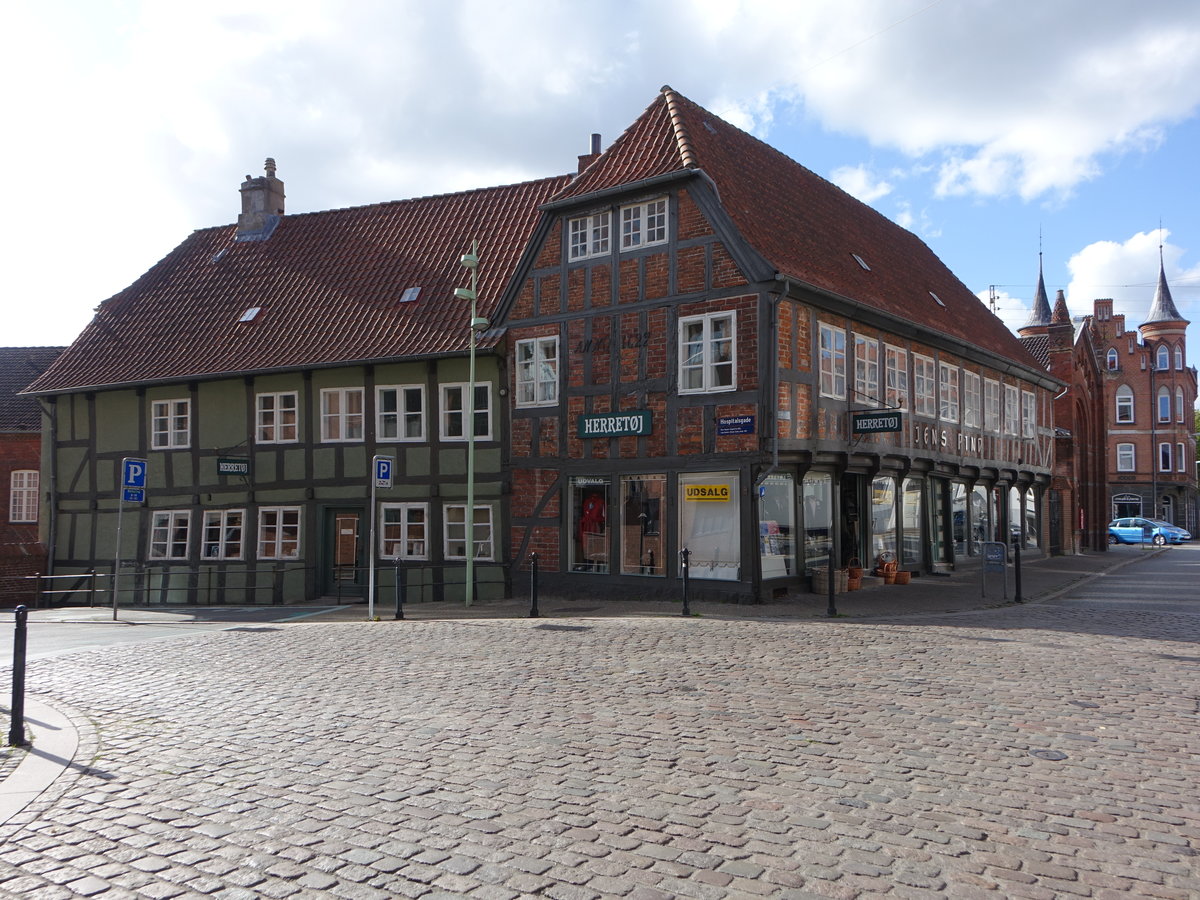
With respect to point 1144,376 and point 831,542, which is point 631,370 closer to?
point 831,542

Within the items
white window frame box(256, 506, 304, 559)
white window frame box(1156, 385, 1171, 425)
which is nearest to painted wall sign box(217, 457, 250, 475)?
white window frame box(256, 506, 304, 559)

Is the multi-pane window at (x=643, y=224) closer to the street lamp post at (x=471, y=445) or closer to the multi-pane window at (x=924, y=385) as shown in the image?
the street lamp post at (x=471, y=445)

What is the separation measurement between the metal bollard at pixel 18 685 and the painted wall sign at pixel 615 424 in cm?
1221

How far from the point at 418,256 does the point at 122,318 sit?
9338mm

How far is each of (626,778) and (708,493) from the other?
11970mm

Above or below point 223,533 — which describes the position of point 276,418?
above

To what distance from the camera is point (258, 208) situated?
2897 centimetres

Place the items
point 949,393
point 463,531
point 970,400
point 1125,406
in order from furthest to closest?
point 1125,406 → point 970,400 → point 949,393 → point 463,531

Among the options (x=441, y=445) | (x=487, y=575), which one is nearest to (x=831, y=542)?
(x=487, y=575)

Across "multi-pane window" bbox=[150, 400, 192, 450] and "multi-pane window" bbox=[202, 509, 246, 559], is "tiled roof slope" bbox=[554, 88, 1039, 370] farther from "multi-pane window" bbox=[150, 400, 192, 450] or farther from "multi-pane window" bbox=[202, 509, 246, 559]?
"multi-pane window" bbox=[150, 400, 192, 450]

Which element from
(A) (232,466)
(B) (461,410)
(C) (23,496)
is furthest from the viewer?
(C) (23,496)

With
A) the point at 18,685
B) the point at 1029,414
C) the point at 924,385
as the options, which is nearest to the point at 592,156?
the point at 924,385

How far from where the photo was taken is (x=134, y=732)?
309 inches

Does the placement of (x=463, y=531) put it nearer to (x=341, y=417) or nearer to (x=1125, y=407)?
(x=341, y=417)
